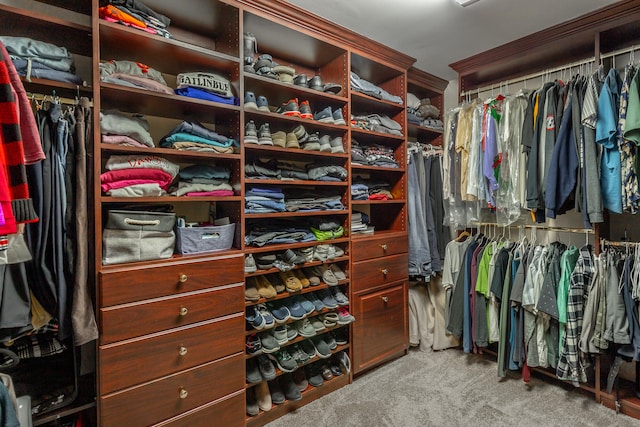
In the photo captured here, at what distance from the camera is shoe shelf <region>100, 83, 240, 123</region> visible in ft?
4.48

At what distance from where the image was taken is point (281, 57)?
2117mm

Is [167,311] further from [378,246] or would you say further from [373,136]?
[373,136]

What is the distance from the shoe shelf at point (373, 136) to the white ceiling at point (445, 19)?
625 millimetres

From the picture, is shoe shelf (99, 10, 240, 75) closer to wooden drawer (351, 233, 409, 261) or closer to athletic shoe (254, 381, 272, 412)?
wooden drawer (351, 233, 409, 261)

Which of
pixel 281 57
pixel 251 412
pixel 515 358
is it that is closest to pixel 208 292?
pixel 251 412

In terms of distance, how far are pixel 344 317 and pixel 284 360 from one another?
45 cm

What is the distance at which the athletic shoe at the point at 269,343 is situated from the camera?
1.68 meters

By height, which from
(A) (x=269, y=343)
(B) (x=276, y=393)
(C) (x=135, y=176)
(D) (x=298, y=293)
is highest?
(C) (x=135, y=176)

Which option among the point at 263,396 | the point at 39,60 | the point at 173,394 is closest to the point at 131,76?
the point at 39,60

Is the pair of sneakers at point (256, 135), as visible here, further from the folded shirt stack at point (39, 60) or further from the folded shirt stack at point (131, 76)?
the folded shirt stack at point (39, 60)

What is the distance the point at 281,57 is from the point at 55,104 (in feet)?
4.39

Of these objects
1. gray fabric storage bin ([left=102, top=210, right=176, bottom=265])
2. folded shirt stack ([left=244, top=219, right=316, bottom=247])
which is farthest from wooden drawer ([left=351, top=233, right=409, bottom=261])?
gray fabric storage bin ([left=102, top=210, right=176, bottom=265])

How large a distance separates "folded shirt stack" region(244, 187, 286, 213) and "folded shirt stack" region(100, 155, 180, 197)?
15.9 inches

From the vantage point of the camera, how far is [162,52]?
1.52m
